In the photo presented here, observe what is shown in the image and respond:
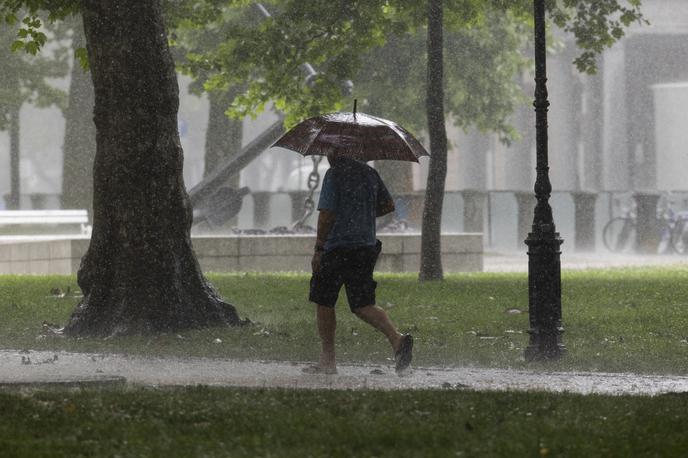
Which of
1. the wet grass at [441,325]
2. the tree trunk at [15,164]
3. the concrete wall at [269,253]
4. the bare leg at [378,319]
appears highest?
the tree trunk at [15,164]

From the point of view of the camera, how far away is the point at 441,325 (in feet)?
46.4

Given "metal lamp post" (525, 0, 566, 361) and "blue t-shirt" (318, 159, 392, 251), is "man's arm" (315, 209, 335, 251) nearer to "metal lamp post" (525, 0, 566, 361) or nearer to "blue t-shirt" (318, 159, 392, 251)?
"blue t-shirt" (318, 159, 392, 251)

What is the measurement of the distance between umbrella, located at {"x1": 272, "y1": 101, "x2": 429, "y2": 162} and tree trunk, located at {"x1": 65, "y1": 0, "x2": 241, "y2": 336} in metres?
3.18

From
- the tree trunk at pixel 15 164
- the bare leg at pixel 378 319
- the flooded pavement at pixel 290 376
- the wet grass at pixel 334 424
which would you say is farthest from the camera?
the tree trunk at pixel 15 164

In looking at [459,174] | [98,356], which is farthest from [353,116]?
[459,174]

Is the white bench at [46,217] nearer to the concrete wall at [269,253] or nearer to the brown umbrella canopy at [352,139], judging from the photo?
the concrete wall at [269,253]

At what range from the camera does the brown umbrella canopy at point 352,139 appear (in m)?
10.5

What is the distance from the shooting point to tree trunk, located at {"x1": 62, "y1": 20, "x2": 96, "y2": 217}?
35.5 metres

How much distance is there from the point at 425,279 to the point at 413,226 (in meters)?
12.2

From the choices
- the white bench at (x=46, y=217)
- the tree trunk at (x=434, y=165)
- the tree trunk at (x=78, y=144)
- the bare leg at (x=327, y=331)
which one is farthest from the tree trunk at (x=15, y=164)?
the bare leg at (x=327, y=331)

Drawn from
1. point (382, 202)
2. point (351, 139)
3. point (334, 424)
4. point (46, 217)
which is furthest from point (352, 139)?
point (46, 217)

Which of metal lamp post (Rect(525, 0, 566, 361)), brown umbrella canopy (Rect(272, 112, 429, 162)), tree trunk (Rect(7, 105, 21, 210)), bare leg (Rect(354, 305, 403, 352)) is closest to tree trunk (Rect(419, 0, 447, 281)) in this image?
metal lamp post (Rect(525, 0, 566, 361))

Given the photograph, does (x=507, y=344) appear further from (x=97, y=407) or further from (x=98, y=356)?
(x=97, y=407)

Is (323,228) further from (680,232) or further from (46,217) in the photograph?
(680,232)
